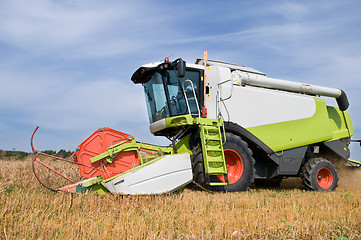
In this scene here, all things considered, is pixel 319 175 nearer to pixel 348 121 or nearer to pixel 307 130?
pixel 307 130

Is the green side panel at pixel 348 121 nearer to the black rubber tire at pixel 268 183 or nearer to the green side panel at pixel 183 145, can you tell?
the black rubber tire at pixel 268 183

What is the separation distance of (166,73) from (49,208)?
10.6 feet

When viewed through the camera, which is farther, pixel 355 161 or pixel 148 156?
pixel 355 161

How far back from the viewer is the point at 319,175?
6980 mm

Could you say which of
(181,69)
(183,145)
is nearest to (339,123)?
(183,145)

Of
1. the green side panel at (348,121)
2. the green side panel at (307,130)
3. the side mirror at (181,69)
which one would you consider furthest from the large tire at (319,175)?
the side mirror at (181,69)

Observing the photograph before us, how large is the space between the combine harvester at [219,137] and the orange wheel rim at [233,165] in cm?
2

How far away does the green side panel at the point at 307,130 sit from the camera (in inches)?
250

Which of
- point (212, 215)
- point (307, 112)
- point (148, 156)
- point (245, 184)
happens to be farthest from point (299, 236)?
point (307, 112)

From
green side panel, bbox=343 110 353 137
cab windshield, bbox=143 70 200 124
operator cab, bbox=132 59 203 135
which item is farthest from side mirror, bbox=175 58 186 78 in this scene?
green side panel, bbox=343 110 353 137

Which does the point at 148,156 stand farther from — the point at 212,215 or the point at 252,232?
the point at 252,232

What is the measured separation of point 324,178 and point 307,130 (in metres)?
1.15

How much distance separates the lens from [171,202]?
395 cm

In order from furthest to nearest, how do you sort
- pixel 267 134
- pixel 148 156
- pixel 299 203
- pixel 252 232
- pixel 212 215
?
pixel 267 134 → pixel 148 156 → pixel 299 203 → pixel 212 215 → pixel 252 232
